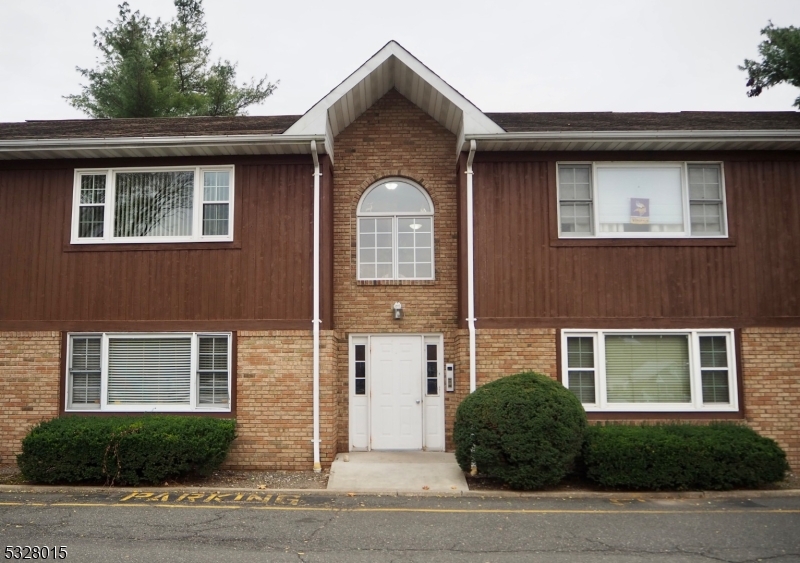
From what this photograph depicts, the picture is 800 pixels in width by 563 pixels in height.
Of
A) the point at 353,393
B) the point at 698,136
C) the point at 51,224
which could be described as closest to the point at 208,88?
the point at 51,224

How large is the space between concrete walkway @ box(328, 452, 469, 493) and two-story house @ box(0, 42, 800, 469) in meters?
0.52

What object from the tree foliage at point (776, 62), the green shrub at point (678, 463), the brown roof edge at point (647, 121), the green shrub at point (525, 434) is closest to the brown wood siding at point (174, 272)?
the green shrub at point (525, 434)

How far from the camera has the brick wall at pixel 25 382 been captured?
501 inches

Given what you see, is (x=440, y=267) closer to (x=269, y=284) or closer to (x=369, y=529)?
(x=269, y=284)

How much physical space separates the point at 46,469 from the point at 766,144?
13.0 meters

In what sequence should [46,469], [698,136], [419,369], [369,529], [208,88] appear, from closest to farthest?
1. [369,529]
2. [46,469]
3. [698,136]
4. [419,369]
5. [208,88]

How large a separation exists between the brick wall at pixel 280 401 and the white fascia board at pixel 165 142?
10.8ft

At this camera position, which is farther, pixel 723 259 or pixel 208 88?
pixel 208 88

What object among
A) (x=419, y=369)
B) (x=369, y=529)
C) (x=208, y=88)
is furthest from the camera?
(x=208, y=88)

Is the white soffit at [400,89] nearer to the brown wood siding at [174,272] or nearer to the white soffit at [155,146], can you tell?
the white soffit at [155,146]

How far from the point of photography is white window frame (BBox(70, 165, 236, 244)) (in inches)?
512

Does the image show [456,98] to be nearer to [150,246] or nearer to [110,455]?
[150,246]

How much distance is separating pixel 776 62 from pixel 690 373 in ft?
41.8

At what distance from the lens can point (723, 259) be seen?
12875mm
